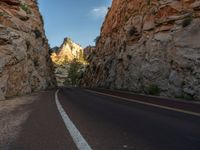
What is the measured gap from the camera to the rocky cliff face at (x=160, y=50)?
20.4 meters

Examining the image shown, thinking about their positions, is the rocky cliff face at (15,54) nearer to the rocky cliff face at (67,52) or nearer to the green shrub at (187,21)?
the green shrub at (187,21)

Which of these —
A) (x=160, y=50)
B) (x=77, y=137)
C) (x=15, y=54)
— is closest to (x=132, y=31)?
(x=160, y=50)

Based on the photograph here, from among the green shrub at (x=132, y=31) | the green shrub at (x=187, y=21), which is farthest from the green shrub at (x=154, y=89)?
the green shrub at (x=132, y=31)

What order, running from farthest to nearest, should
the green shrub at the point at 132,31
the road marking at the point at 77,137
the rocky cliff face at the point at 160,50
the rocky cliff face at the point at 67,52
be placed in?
1. the rocky cliff face at the point at 67,52
2. the green shrub at the point at 132,31
3. the rocky cliff face at the point at 160,50
4. the road marking at the point at 77,137

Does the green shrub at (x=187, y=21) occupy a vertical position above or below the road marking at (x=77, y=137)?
above

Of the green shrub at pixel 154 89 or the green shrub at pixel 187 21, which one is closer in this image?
the green shrub at pixel 187 21

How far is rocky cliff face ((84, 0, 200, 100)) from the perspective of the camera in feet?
67.0

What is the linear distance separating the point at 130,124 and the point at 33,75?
→ 25695mm

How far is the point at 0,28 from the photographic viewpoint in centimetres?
2245

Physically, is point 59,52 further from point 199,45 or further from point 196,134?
point 196,134

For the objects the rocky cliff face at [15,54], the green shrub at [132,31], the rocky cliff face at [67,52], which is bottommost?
the rocky cliff face at [15,54]

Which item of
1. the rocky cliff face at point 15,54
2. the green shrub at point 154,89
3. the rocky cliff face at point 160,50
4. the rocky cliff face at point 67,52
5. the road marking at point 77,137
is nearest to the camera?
the road marking at point 77,137

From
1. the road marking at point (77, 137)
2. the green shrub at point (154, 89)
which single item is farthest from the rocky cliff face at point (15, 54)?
the road marking at point (77, 137)

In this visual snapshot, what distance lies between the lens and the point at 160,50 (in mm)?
25391
